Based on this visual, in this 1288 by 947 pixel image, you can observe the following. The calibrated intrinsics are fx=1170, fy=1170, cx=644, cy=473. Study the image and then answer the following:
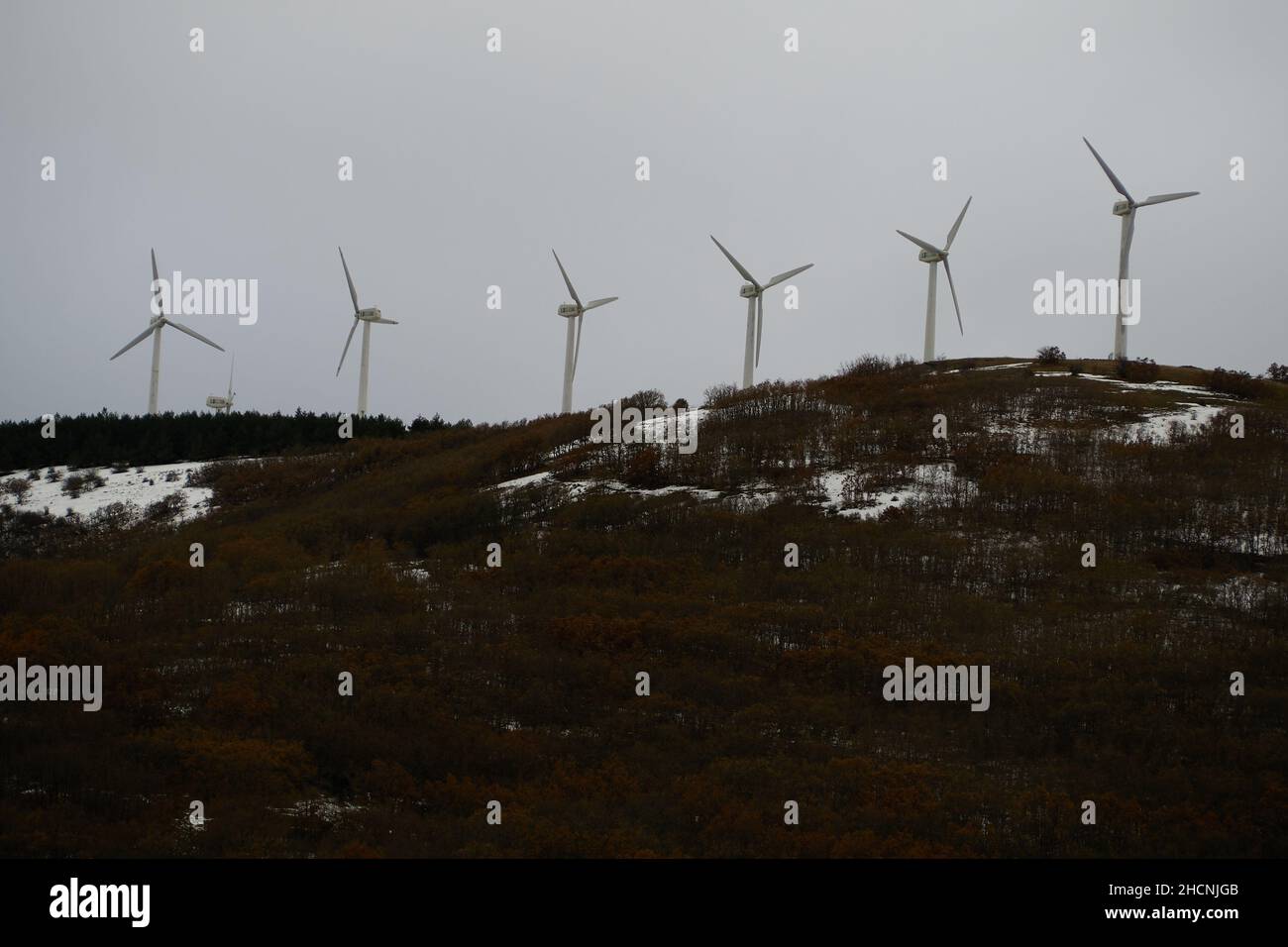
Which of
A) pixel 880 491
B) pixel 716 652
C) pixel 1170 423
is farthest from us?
pixel 1170 423

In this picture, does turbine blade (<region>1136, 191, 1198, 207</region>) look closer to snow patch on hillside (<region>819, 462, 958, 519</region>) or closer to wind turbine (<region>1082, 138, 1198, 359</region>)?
wind turbine (<region>1082, 138, 1198, 359</region>)

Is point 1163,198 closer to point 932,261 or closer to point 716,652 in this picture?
point 932,261

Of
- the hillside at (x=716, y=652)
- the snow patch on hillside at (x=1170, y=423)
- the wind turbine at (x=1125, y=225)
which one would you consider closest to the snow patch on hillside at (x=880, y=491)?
the hillside at (x=716, y=652)

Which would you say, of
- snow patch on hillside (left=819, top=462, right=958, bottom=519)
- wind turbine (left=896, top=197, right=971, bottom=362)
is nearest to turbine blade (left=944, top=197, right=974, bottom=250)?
wind turbine (left=896, top=197, right=971, bottom=362)

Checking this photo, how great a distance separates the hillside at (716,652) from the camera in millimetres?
15695

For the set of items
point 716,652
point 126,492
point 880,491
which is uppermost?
point 126,492

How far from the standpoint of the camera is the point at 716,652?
23.1 m

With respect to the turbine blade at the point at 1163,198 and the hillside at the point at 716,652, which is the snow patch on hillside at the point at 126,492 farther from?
the turbine blade at the point at 1163,198

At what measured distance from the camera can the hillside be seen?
51.5 ft

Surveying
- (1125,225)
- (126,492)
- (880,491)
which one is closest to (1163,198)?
(1125,225)

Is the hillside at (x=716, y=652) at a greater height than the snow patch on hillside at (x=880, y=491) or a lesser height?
lesser

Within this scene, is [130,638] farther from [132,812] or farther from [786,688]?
[786,688]

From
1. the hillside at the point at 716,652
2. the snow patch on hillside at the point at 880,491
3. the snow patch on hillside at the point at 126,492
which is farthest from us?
the snow patch on hillside at the point at 126,492
